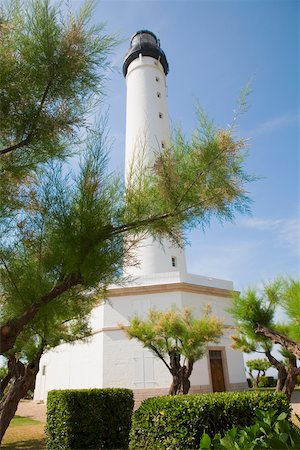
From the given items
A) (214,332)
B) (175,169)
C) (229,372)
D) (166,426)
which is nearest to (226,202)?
(175,169)

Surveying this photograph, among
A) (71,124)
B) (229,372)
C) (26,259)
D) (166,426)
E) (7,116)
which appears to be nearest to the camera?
(7,116)

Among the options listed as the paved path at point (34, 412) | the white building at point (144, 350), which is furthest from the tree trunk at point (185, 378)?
the paved path at point (34, 412)

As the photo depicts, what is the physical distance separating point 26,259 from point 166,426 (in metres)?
2.91

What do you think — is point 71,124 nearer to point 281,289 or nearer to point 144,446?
point 144,446

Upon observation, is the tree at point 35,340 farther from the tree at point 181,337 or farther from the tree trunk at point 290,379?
the tree trunk at point 290,379

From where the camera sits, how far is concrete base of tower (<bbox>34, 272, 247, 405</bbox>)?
14.0 meters

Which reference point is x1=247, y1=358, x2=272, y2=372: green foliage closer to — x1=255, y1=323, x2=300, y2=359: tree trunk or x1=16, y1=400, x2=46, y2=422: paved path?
x1=16, y1=400, x2=46, y2=422: paved path

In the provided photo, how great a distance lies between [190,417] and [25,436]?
6.93 m

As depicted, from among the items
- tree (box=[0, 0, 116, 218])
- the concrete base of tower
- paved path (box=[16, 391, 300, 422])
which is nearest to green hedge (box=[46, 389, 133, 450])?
tree (box=[0, 0, 116, 218])

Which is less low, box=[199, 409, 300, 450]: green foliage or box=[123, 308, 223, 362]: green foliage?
box=[123, 308, 223, 362]: green foliage

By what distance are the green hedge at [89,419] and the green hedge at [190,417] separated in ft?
5.80

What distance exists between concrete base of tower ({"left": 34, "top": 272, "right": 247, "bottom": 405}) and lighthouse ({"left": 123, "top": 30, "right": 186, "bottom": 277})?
1.29 meters

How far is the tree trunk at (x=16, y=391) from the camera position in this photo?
22.4 ft

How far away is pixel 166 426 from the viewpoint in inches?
177
